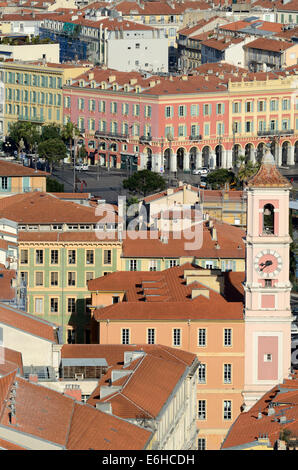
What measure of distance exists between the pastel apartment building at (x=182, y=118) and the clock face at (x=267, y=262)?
2949 inches

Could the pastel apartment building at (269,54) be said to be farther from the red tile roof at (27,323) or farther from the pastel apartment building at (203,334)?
the red tile roof at (27,323)

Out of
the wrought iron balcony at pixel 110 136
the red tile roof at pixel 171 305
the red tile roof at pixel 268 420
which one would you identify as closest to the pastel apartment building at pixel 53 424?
the red tile roof at pixel 268 420

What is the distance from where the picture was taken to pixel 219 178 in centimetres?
14300

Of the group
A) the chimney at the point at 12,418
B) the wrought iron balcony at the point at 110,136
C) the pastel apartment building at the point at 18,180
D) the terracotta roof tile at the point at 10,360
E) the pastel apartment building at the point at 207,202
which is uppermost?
the chimney at the point at 12,418

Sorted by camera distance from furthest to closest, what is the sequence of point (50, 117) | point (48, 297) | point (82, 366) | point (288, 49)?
point (288, 49), point (50, 117), point (48, 297), point (82, 366)

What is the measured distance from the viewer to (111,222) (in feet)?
339

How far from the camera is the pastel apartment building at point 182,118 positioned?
165 m

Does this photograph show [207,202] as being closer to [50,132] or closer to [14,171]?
[14,171]

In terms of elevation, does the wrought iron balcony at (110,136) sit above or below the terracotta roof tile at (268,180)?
below

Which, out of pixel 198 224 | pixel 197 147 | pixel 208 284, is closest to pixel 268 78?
pixel 197 147

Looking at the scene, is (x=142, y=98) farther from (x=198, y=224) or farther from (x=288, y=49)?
(x=198, y=224)

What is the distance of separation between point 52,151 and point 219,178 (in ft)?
66.8

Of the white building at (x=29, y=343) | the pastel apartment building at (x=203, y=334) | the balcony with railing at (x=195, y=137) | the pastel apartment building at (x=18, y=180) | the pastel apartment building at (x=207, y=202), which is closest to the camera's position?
the white building at (x=29, y=343)
